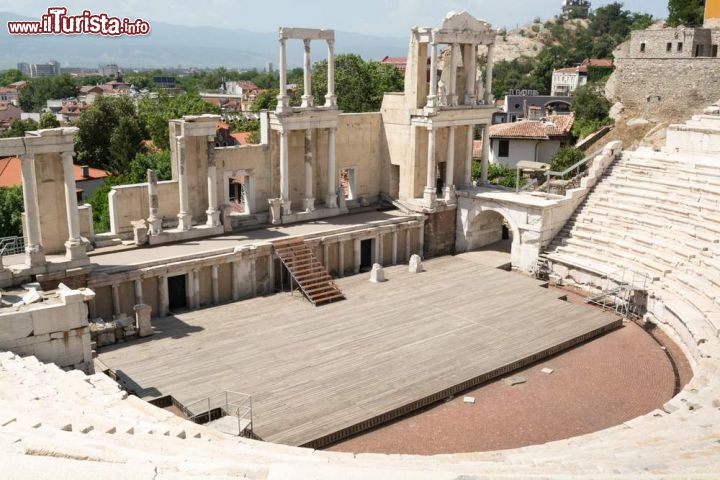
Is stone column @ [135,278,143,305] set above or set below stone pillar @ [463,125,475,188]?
below

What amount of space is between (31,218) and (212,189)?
19.1ft

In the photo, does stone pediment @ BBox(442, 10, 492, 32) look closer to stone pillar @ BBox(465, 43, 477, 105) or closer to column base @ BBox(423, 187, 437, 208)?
stone pillar @ BBox(465, 43, 477, 105)

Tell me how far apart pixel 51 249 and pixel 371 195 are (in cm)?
1223

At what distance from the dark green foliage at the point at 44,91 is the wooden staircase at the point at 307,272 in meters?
112

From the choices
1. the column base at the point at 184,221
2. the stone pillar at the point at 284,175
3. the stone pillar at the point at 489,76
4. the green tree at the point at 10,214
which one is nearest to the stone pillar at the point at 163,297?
the column base at the point at 184,221

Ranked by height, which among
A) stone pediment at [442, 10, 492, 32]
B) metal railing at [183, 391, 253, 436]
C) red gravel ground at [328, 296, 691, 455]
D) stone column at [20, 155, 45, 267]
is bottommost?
red gravel ground at [328, 296, 691, 455]

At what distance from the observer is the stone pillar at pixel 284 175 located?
76.4 ft

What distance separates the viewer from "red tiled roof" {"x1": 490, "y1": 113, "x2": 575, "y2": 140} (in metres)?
41.2

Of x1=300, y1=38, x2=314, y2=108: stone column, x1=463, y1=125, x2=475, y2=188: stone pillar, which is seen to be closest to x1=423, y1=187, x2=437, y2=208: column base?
x1=463, y1=125, x2=475, y2=188: stone pillar

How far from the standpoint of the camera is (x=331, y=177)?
24.8 meters

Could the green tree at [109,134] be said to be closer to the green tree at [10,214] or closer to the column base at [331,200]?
the green tree at [10,214]

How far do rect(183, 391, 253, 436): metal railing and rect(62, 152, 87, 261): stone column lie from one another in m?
5.89

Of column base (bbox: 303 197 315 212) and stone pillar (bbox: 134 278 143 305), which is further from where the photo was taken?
column base (bbox: 303 197 315 212)

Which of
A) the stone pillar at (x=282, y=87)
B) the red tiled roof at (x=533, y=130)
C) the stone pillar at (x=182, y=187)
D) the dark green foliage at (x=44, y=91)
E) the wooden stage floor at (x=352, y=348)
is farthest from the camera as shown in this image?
the dark green foliage at (x=44, y=91)
